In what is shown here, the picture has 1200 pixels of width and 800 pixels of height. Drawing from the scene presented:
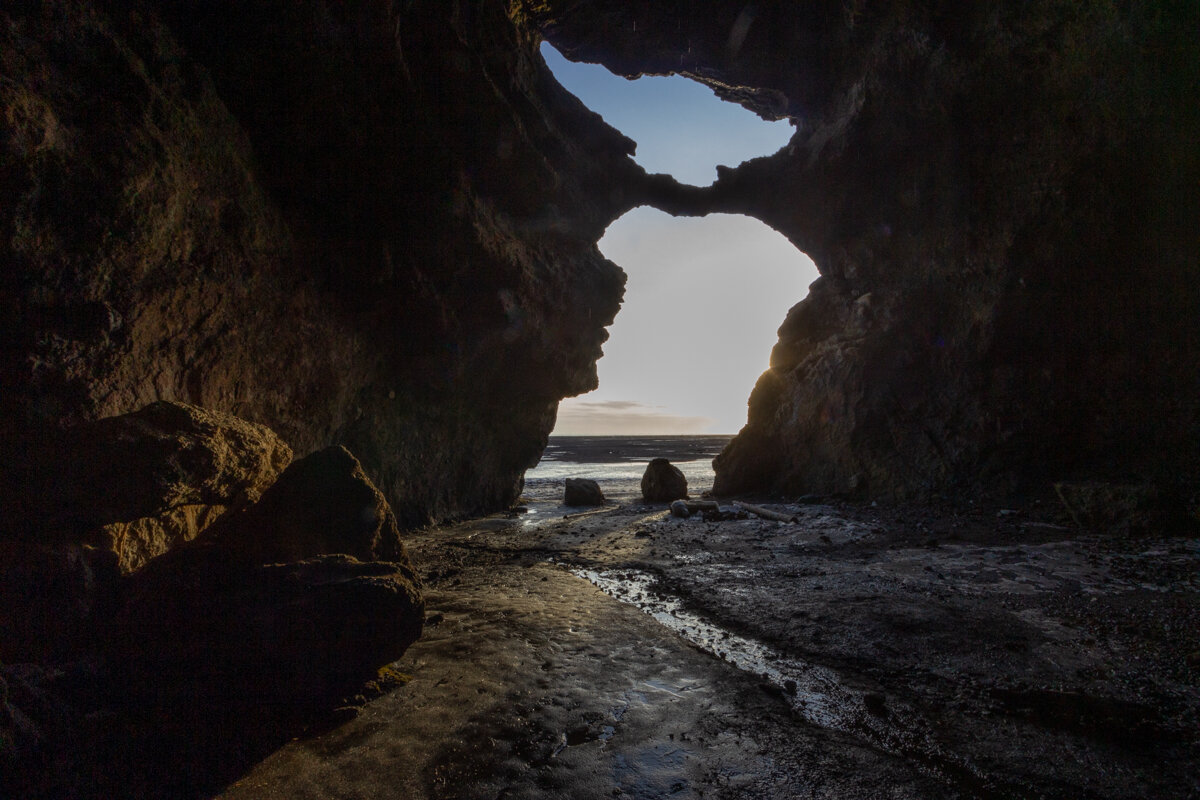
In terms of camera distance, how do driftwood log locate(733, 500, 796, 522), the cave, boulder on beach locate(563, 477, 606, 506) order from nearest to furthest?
the cave < driftwood log locate(733, 500, 796, 522) < boulder on beach locate(563, 477, 606, 506)

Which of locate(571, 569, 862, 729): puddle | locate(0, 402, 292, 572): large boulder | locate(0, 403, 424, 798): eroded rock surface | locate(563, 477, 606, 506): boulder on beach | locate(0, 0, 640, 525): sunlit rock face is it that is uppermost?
locate(0, 0, 640, 525): sunlit rock face

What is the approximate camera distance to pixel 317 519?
366 cm

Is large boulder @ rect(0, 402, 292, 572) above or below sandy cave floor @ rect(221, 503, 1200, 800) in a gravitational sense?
above

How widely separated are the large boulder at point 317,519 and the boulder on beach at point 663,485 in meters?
10.6

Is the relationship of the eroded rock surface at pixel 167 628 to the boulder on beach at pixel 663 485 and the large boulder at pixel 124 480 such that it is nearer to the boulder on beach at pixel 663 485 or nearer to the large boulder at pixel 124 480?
the large boulder at pixel 124 480

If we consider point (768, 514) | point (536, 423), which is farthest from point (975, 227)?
point (536, 423)

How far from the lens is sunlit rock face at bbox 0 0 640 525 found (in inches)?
137

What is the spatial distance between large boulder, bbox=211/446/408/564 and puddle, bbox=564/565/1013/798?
2.58 m

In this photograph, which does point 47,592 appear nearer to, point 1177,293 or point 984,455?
point 984,455

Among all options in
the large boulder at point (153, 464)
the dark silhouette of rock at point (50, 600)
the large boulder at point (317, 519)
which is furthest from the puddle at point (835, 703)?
the dark silhouette of rock at point (50, 600)

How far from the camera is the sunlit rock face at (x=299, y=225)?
11.4 ft

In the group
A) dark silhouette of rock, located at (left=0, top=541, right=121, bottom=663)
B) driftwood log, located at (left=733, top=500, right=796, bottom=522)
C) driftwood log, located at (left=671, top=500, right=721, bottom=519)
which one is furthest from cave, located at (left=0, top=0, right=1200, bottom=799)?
driftwood log, located at (left=671, top=500, right=721, bottom=519)

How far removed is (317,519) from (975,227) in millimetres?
12047

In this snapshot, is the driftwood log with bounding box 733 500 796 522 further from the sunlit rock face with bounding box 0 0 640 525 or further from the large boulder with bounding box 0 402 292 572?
the large boulder with bounding box 0 402 292 572
